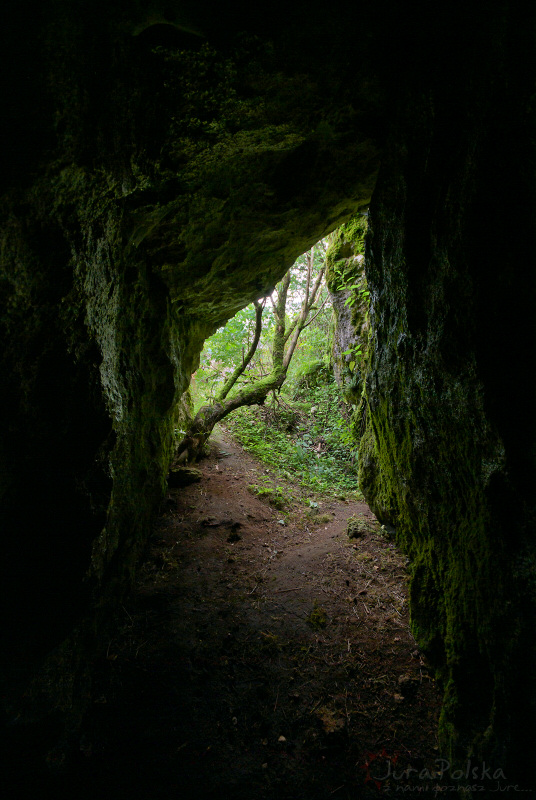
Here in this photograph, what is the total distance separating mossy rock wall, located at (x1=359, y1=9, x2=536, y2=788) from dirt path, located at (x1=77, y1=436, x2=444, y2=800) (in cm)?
52

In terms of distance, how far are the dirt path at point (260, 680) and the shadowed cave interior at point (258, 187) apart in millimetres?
352

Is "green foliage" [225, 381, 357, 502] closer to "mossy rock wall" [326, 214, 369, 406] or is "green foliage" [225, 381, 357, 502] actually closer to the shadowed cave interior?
"mossy rock wall" [326, 214, 369, 406]

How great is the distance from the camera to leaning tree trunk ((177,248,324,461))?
327 inches

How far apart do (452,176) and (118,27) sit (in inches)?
85.9

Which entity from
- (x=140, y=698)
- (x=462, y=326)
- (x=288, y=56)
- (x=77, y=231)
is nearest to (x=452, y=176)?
(x=462, y=326)

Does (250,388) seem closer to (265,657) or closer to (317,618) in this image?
(317,618)

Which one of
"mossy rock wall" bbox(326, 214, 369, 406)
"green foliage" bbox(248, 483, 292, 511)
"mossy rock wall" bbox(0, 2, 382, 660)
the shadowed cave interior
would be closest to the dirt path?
the shadowed cave interior

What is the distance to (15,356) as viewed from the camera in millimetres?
2002

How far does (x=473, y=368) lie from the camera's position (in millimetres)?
2270

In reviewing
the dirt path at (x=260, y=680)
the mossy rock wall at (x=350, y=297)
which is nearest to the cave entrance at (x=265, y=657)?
the dirt path at (x=260, y=680)

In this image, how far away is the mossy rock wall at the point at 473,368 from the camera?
1862 mm

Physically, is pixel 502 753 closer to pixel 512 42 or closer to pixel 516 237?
pixel 516 237

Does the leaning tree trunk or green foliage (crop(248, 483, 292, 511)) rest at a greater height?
the leaning tree trunk

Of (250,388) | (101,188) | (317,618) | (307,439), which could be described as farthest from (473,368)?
(307,439)
